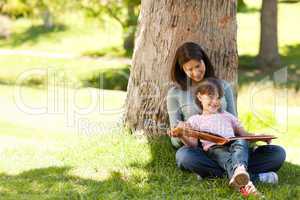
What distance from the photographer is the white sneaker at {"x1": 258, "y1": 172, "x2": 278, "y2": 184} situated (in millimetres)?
5535

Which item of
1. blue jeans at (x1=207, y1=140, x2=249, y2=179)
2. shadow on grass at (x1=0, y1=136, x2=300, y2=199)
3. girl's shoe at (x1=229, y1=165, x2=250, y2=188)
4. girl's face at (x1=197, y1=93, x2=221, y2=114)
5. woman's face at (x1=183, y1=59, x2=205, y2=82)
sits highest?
woman's face at (x1=183, y1=59, x2=205, y2=82)

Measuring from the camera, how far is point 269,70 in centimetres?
1762

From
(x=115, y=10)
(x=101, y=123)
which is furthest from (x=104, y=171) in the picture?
(x=115, y=10)

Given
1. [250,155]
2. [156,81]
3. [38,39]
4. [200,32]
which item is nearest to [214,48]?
[200,32]

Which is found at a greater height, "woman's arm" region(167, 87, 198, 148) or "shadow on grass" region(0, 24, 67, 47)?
"shadow on grass" region(0, 24, 67, 47)

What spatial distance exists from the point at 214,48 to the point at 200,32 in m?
0.22

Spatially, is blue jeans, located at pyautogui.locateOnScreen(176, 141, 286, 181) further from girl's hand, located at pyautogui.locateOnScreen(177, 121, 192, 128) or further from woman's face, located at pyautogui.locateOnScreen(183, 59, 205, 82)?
woman's face, located at pyautogui.locateOnScreen(183, 59, 205, 82)

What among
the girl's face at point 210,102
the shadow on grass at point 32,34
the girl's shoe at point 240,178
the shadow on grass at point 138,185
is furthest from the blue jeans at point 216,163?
the shadow on grass at point 32,34

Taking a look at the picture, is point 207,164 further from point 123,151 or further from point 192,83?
point 123,151

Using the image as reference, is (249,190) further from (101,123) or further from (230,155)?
(101,123)

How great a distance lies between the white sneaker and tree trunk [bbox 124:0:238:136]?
54.8 inches

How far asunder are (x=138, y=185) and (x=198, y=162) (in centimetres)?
56

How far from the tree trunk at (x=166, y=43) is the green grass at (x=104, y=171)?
1.04 feet

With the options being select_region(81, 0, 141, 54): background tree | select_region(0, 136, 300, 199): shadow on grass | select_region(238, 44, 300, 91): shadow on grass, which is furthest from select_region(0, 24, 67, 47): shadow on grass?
select_region(0, 136, 300, 199): shadow on grass
